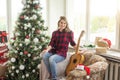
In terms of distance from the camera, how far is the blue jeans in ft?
12.2

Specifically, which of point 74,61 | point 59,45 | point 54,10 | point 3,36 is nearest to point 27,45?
point 3,36

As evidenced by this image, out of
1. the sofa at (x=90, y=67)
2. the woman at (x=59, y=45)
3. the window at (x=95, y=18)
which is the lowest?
the sofa at (x=90, y=67)

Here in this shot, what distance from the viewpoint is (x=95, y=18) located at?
4.75 metres

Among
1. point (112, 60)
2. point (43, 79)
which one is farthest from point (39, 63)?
point (112, 60)

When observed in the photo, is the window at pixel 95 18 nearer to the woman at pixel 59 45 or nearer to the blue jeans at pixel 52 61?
the woman at pixel 59 45

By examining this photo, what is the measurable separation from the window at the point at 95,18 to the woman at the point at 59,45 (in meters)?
0.97

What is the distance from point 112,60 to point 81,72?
0.96 meters

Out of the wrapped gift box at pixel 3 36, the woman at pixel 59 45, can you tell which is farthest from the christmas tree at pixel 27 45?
the woman at pixel 59 45

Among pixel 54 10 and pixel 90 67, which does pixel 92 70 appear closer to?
pixel 90 67

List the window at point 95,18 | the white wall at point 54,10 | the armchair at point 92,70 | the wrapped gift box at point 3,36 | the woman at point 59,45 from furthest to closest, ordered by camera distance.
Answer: the white wall at point 54,10, the wrapped gift box at point 3,36, the window at point 95,18, the woman at point 59,45, the armchair at point 92,70

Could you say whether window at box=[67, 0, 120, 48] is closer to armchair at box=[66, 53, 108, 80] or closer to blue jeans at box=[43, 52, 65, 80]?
armchair at box=[66, 53, 108, 80]

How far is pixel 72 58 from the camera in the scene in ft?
12.6

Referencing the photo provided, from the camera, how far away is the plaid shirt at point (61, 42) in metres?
3.87

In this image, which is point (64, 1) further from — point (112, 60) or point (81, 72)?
point (81, 72)
